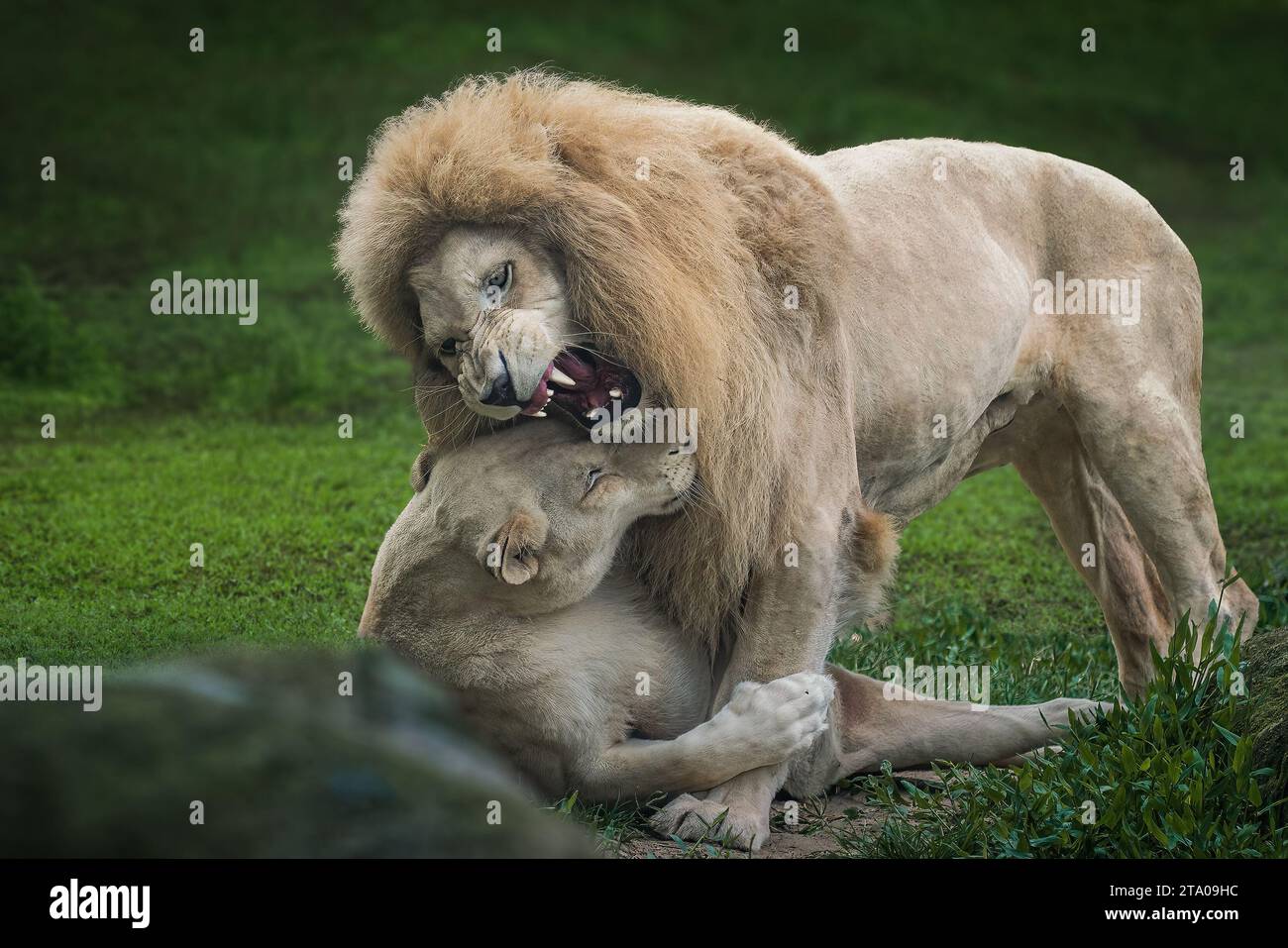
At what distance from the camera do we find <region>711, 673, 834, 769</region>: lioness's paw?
16.5 ft

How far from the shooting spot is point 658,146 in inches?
201

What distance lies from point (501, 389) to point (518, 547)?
24.2 inches

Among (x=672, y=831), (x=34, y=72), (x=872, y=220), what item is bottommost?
(x=672, y=831)

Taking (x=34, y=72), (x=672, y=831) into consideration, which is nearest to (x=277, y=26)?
(x=34, y=72)

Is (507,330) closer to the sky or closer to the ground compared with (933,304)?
closer to the ground

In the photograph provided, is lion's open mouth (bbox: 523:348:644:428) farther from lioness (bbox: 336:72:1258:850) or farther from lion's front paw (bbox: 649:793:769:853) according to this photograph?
lion's front paw (bbox: 649:793:769:853)

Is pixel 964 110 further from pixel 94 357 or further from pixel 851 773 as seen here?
pixel 851 773

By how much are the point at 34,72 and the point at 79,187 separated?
229cm

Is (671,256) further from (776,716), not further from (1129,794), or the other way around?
(1129,794)

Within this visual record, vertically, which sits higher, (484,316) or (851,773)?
(484,316)

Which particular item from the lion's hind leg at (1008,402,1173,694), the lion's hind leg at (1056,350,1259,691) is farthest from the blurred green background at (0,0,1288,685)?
the lion's hind leg at (1056,350,1259,691)

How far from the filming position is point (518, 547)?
16.2ft

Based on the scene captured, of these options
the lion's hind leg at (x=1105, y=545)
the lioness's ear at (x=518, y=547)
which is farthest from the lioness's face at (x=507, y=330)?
the lion's hind leg at (x=1105, y=545)

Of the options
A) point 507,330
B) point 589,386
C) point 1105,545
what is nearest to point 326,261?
point 1105,545
